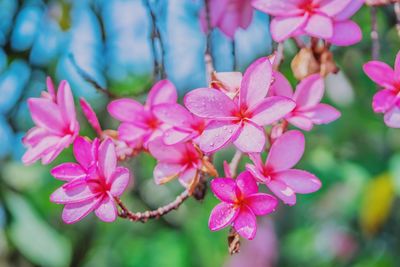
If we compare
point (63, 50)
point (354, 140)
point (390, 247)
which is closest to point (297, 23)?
point (63, 50)

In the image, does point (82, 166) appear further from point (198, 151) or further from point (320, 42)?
point (320, 42)

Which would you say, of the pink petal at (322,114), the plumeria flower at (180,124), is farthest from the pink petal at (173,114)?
the pink petal at (322,114)

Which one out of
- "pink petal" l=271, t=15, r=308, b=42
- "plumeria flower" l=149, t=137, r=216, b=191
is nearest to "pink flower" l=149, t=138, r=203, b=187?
"plumeria flower" l=149, t=137, r=216, b=191

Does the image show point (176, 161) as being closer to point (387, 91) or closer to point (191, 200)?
point (387, 91)

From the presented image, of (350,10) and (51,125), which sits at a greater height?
(350,10)

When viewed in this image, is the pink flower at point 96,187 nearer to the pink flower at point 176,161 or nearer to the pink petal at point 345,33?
the pink flower at point 176,161

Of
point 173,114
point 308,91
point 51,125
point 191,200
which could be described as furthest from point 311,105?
point 191,200
